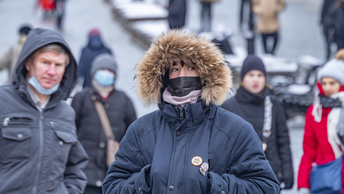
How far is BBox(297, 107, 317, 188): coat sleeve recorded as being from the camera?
5.40m

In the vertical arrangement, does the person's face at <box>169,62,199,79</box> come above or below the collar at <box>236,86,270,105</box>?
above

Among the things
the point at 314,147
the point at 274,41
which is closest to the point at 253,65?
the point at 314,147

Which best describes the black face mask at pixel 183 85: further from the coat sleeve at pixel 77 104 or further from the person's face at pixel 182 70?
the coat sleeve at pixel 77 104

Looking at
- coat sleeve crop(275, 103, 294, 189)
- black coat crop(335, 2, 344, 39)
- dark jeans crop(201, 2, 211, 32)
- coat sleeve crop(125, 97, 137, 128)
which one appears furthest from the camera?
dark jeans crop(201, 2, 211, 32)

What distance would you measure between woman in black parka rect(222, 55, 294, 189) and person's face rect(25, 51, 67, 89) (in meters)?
1.68

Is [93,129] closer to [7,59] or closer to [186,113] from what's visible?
[7,59]

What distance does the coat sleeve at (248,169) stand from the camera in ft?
9.93

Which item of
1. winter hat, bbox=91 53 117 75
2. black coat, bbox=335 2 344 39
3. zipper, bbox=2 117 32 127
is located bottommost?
zipper, bbox=2 117 32 127

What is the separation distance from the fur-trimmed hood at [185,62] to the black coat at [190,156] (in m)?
0.10

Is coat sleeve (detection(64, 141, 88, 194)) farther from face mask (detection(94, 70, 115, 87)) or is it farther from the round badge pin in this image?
face mask (detection(94, 70, 115, 87))

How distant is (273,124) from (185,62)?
7.42ft

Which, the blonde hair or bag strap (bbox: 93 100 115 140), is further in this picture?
bag strap (bbox: 93 100 115 140)

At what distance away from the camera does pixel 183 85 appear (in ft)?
10.5

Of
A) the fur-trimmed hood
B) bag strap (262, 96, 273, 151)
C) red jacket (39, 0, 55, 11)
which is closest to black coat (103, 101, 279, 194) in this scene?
the fur-trimmed hood
